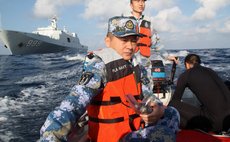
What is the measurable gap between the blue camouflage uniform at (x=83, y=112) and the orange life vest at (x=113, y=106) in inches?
2.9

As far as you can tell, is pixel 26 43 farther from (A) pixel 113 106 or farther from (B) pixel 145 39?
(A) pixel 113 106

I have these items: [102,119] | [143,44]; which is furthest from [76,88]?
[143,44]

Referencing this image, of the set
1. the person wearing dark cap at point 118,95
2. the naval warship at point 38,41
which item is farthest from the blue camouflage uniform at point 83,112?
the naval warship at point 38,41

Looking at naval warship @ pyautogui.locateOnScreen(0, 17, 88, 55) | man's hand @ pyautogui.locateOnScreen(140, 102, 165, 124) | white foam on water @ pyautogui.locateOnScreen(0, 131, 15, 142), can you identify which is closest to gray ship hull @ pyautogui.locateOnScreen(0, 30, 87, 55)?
naval warship @ pyautogui.locateOnScreen(0, 17, 88, 55)

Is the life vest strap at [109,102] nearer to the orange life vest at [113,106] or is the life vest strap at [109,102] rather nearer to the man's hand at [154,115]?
the orange life vest at [113,106]

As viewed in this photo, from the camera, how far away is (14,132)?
23.0 feet

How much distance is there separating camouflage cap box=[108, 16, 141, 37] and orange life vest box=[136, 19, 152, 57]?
357cm

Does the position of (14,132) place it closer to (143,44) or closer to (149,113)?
(143,44)

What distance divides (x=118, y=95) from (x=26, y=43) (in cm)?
5677

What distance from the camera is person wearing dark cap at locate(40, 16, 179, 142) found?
233 cm

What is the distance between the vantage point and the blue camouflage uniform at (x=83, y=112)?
6.19ft

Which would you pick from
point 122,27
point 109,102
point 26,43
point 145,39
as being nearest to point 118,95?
point 109,102

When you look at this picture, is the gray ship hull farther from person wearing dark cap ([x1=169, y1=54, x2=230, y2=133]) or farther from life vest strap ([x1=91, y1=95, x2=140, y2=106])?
life vest strap ([x1=91, y1=95, x2=140, y2=106])

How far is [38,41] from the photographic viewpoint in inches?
2232
